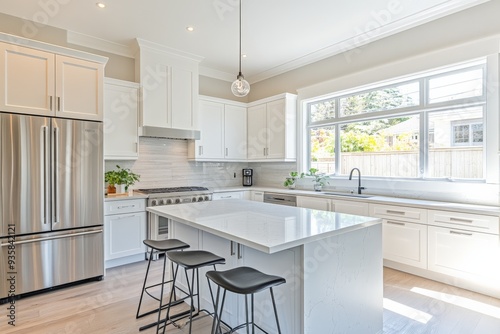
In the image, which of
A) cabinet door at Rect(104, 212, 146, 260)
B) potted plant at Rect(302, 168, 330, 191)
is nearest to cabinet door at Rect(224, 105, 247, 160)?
potted plant at Rect(302, 168, 330, 191)

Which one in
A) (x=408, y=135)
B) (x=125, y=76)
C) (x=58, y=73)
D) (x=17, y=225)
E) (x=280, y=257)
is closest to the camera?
(x=280, y=257)

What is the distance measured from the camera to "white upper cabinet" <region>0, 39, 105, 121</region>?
280 centimetres

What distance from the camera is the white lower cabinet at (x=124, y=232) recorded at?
11.8 ft

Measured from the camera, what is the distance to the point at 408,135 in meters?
3.81

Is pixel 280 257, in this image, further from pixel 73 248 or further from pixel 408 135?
pixel 408 135

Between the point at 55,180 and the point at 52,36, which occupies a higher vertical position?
the point at 52,36

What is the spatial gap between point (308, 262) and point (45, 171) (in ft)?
9.13

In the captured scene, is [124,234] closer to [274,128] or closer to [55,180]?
[55,180]

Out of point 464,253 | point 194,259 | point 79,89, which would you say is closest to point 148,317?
point 194,259

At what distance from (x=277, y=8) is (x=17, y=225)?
3.53 m

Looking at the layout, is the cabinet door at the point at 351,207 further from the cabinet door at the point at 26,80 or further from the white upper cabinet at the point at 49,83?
the cabinet door at the point at 26,80

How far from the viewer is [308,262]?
67.0 inches

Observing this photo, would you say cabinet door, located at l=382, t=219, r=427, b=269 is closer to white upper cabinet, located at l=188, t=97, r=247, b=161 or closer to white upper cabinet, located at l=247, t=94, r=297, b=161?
white upper cabinet, located at l=247, t=94, r=297, b=161

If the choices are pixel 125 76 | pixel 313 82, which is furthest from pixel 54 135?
pixel 313 82
